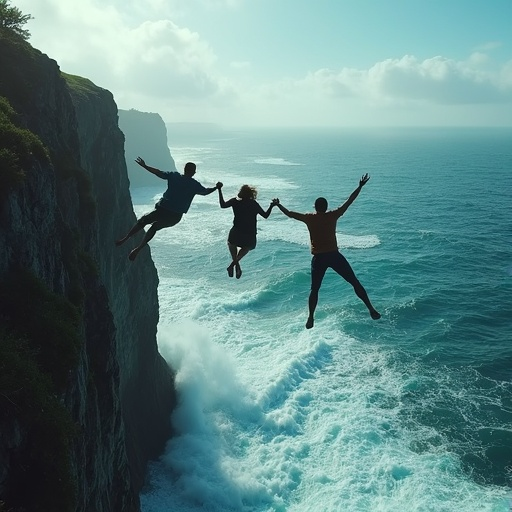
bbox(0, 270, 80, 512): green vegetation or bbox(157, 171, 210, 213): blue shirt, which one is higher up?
bbox(157, 171, 210, 213): blue shirt

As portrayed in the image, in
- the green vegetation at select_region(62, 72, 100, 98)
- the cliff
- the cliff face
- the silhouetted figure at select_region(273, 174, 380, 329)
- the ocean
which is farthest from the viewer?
the cliff

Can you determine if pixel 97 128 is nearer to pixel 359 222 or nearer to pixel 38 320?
pixel 38 320

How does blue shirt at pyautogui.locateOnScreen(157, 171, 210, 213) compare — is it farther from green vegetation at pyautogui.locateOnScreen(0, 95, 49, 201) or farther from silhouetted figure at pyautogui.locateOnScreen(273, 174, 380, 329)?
green vegetation at pyautogui.locateOnScreen(0, 95, 49, 201)

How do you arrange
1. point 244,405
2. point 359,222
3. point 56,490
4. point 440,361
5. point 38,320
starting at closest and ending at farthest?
1. point 56,490
2. point 38,320
3. point 244,405
4. point 440,361
5. point 359,222

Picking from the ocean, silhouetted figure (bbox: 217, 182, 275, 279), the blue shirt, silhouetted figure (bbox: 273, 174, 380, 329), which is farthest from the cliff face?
silhouetted figure (bbox: 273, 174, 380, 329)

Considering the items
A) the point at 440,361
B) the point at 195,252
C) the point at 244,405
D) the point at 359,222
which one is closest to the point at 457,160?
the point at 359,222

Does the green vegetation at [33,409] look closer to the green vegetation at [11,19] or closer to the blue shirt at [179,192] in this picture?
the blue shirt at [179,192]
